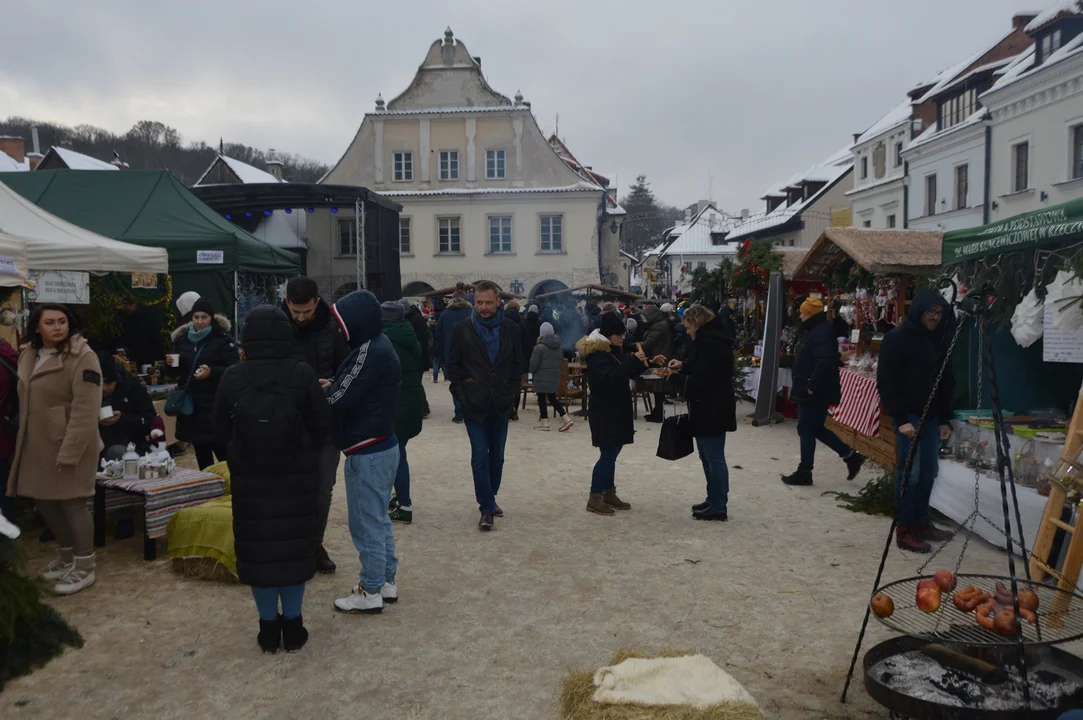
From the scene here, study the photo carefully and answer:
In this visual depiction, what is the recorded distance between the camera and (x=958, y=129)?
79.7 feet

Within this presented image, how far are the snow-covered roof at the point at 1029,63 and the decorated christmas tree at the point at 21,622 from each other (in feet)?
74.7

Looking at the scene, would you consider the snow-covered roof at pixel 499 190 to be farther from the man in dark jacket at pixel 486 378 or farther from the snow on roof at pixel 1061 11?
the man in dark jacket at pixel 486 378

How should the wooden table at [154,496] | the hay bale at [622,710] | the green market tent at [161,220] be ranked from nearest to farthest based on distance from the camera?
1. the hay bale at [622,710]
2. the wooden table at [154,496]
3. the green market tent at [161,220]

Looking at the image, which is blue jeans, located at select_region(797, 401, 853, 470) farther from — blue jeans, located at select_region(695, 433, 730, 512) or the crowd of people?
blue jeans, located at select_region(695, 433, 730, 512)


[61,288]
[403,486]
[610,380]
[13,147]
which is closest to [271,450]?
[403,486]

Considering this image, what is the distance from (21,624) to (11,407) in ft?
5.18

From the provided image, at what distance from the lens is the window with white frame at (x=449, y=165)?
Answer: 32.1 meters

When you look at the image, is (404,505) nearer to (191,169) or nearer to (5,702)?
(5,702)

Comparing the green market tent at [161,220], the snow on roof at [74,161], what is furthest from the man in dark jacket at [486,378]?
the snow on roof at [74,161]

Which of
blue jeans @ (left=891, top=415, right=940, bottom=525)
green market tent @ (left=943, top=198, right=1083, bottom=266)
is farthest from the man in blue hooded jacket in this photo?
green market tent @ (left=943, top=198, right=1083, bottom=266)

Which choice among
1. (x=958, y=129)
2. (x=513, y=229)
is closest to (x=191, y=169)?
(x=513, y=229)

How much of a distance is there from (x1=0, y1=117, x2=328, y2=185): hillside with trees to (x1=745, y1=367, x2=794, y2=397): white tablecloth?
115ft

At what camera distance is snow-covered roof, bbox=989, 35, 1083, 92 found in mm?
19484

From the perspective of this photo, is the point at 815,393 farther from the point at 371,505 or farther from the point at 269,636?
the point at 269,636
